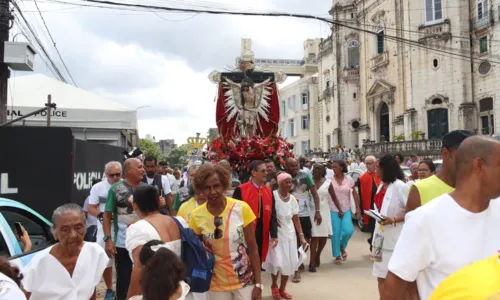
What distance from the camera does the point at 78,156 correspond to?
8.50 metres

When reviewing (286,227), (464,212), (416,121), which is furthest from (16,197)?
(416,121)

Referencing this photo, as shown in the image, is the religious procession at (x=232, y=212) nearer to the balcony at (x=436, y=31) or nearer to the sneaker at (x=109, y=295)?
the sneaker at (x=109, y=295)

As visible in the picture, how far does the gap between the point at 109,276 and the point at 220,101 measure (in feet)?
19.5

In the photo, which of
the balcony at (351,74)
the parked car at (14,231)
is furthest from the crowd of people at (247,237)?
the balcony at (351,74)

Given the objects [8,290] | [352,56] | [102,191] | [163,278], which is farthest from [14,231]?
[352,56]

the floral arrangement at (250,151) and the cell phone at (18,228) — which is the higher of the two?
the floral arrangement at (250,151)

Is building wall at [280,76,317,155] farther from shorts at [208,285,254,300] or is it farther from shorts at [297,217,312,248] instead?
shorts at [208,285,254,300]

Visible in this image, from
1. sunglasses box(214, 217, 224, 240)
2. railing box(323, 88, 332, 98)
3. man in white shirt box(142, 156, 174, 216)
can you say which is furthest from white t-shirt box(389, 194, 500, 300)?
railing box(323, 88, 332, 98)

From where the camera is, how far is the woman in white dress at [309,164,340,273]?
796 centimetres

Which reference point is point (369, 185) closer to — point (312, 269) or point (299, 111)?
point (312, 269)

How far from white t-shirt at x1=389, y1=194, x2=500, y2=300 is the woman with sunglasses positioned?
6.20 ft

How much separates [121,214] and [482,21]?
88.7 feet

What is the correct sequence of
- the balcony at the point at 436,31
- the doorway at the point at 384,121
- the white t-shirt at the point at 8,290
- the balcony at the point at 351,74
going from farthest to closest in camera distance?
1. the balcony at the point at 351,74
2. the doorway at the point at 384,121
3. the balcony at the point at 436,31
4. the white t-shirt at the point at 8,290

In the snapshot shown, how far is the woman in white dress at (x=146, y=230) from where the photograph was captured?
3.07 meters
